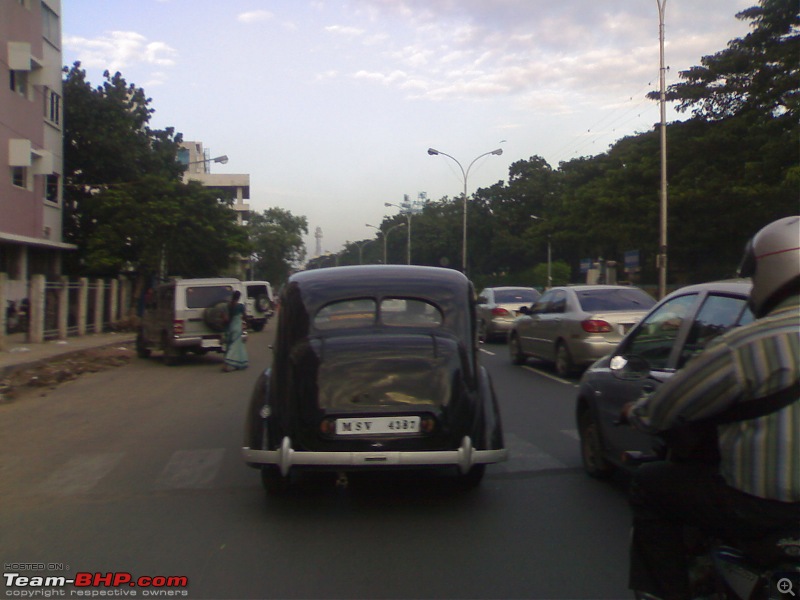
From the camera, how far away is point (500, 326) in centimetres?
2269

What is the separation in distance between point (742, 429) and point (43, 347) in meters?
21.4

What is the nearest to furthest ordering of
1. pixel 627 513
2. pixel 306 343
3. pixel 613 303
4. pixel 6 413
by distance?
pixel 627 513
pixel 306 343
pixel 6 413
pixel 613 303

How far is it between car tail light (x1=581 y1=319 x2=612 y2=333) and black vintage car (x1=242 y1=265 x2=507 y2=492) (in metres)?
7.51

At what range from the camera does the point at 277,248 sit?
85.9 meters

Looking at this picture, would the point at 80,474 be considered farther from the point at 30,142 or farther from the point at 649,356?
the point at 30,142

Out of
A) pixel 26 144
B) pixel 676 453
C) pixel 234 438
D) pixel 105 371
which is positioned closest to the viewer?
pixel 676 453

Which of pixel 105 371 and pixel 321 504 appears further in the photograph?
pixel 105 371

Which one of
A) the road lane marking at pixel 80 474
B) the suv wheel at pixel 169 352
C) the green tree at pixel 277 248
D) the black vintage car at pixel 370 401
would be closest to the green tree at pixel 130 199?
the suv wheel at pixel 169 352

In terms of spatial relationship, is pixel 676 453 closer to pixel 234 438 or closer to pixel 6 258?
pixel 234 438

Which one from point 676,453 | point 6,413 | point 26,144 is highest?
point 26,144

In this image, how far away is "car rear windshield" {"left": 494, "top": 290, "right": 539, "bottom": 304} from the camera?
23.0m

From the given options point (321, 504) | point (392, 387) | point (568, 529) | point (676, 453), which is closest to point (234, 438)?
point (321, 504)

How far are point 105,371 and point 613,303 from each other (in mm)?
11136

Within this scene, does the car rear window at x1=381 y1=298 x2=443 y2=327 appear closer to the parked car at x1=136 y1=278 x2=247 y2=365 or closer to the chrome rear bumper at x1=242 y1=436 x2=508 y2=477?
the chrome rear bumper at x1=242 y1=436 x2=508 y2=477
